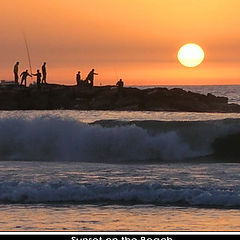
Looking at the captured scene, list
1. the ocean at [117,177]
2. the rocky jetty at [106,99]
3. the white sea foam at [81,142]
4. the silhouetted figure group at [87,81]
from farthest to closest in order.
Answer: the silhouetted figure group at [87,81]
the rocky jetty at [106,99]
the white sea foam at [81,142]
the ocean at [117,177]

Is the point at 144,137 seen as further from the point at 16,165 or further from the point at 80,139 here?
the point at 16,165

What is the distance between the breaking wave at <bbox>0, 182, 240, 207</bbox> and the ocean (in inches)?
0.7

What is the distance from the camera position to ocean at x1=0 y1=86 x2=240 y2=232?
1216 cm

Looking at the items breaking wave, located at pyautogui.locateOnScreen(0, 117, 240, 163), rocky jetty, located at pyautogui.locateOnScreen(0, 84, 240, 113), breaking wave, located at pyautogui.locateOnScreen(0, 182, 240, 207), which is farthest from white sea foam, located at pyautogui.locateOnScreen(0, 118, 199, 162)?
rocky jetty, located at pyautogui.locateOnScreen(0, 84, 240, 113)

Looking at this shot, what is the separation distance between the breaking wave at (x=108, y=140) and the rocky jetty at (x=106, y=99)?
68.6ft

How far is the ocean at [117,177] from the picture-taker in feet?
39.9

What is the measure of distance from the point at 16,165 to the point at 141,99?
29356 mm

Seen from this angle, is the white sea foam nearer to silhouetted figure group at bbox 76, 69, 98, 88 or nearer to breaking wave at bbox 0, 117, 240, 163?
breaking wave at bbox 0, 117, 240, 163

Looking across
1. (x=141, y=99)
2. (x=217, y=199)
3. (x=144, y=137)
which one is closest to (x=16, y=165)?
(x=144, y=137)

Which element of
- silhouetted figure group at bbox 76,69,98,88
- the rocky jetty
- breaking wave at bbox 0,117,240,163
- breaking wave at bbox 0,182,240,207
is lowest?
breaking wave at bbox 0,182,240,207

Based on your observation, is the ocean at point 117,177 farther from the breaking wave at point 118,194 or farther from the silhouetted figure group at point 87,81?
the silhouetted figure group at point 87,81

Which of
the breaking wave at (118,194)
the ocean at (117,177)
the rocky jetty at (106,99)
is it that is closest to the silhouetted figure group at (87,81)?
the rocky jetty at (106,99)

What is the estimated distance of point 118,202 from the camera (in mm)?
13859

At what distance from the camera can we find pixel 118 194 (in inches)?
560
